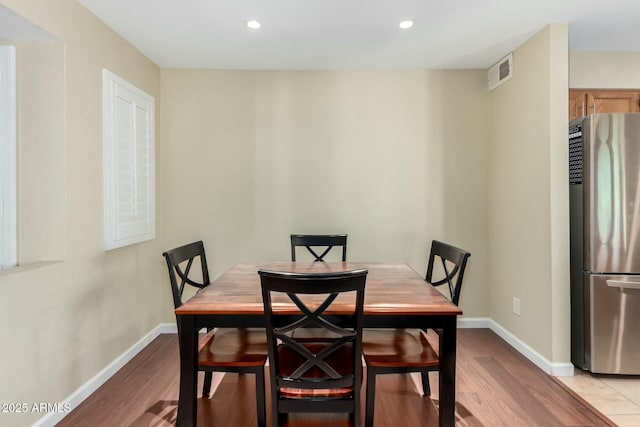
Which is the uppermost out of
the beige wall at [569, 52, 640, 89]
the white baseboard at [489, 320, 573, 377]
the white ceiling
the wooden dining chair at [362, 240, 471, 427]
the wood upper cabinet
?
the white ceiling

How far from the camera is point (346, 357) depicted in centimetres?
176

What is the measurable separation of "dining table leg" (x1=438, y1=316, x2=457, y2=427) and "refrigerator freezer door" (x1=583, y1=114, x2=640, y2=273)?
151 centimetres

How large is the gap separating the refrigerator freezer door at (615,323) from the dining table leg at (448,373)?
1.46 m

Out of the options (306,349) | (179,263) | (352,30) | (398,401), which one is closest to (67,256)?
(179,263)

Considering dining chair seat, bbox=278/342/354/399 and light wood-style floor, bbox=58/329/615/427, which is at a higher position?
dining chair seat, bbox=278/342/354/399

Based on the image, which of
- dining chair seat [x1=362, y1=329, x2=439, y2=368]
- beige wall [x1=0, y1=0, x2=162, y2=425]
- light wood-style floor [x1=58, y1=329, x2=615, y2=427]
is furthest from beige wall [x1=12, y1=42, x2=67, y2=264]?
dining chair seat [x1=362, y1=329, x2=439, y2=368]

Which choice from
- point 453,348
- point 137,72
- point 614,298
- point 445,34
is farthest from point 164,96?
point 614,298

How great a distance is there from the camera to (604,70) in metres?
3.16

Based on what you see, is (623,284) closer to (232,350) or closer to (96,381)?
(232,350)

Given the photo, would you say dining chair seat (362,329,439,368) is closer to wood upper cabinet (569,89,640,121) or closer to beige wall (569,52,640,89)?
wood upper cabinet (569,89,640,121)

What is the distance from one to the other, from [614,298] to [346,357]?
6.44ft

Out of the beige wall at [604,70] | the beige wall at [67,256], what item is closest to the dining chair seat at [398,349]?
the beige wall at [67,256]

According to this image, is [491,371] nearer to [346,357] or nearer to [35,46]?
[346,357]

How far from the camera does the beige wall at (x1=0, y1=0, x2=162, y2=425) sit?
5.86 ft
